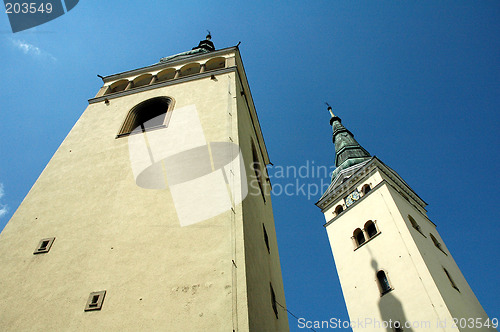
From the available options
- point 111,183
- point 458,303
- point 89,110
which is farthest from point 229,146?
point 458,303

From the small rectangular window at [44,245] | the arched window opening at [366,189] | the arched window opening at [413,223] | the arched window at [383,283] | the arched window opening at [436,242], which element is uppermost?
the arched window opening at [366,189]

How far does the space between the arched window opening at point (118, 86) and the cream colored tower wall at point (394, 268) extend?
13643 mm

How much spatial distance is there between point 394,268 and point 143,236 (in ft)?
45.5

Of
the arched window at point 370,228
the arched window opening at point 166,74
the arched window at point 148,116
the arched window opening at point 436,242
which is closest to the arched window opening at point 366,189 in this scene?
the arched window at point 370,228

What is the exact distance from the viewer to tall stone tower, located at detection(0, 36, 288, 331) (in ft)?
14.3

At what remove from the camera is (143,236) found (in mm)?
5371

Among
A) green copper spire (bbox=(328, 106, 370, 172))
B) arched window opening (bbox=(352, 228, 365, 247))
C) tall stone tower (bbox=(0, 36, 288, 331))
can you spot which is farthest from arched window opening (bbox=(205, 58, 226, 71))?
green copper spire (bbox=(328, 106, 370, 172))

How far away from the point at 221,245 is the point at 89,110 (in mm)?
6787

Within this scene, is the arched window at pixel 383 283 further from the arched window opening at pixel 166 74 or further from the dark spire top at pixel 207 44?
the dark spire top at pixel 207 44

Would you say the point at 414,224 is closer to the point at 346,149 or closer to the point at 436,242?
the point at 436,242

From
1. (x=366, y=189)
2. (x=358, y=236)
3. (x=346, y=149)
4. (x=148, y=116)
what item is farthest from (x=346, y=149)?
(x=148, y=116)

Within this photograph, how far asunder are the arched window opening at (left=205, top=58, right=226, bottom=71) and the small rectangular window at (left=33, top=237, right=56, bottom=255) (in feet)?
24.4

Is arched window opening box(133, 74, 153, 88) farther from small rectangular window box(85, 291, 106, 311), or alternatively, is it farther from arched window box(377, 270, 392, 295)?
arched window box(377, 270, 392, 295)

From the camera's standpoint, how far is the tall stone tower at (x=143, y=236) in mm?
4359
